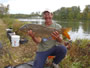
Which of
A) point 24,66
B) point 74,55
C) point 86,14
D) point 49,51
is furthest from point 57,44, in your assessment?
point 86,14

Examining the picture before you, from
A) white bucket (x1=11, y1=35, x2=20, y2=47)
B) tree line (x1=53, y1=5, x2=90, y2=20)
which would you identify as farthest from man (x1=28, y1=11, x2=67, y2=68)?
tree line (x1=53, y1=5, x2=90, y2=20)

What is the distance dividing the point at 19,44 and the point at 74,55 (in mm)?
2015

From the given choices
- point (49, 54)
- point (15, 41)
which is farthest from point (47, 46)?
point (15, 41)

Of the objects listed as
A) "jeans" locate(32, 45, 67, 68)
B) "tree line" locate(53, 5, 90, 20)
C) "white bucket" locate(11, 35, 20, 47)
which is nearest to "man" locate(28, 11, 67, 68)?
"jeans" locate(32, 45, 67, 68)

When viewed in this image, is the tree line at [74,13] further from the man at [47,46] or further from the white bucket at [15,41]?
the man at [47,46]

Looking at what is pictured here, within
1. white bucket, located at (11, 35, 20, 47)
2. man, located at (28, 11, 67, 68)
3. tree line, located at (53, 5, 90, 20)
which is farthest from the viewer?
tree line, located at (53, 5, 90, 20)

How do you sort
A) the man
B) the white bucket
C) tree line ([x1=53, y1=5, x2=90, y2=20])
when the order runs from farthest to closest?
tree line ([x1=53, y1=5, x2=90, y2=20])
the white bucket
the man

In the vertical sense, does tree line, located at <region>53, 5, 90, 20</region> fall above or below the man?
above

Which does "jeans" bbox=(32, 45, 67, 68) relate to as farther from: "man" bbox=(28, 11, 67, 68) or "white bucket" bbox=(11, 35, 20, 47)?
"white bucket" bbox=(11, 35, 20, 47)

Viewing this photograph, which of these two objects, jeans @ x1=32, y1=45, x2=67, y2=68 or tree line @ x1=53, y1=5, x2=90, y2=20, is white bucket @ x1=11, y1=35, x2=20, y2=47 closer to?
jeans @ x1=32, y1=45, x2=67, y2=68

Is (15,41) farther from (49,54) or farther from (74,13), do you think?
(74,13)

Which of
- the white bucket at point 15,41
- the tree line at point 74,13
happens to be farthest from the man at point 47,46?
the tree line at point 74,13

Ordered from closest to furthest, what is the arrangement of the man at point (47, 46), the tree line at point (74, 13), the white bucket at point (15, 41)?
the man at point (47, 46) < the white bucket at point (15, 41) < the tree line at point (74, 13)

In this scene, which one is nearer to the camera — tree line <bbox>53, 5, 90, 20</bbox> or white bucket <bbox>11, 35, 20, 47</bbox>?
white bucket <bbox>11, 35, 20, 47</bbox>
